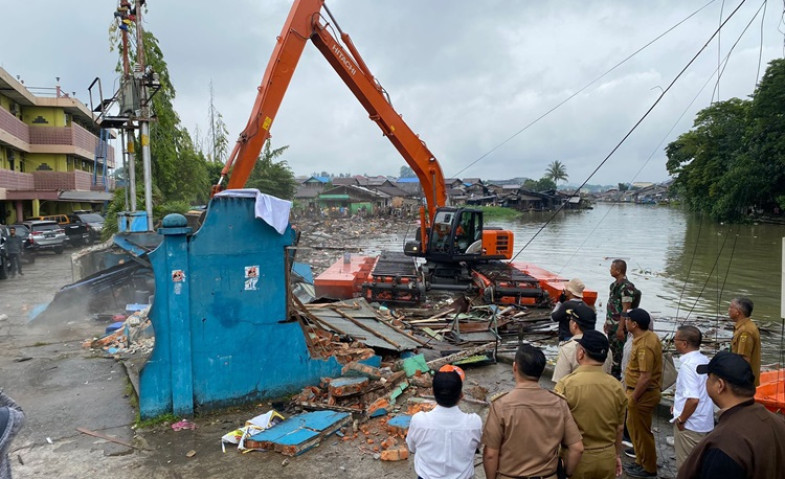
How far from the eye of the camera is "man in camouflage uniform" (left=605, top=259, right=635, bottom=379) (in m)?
5.68

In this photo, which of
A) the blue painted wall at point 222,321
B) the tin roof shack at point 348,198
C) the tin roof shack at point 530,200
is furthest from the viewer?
the tin roof shack at point 530,200

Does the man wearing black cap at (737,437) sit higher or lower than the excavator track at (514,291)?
higher

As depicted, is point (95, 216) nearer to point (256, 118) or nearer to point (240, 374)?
point (256, 118)

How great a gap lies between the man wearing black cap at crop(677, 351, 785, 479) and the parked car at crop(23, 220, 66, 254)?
2551 centimetres

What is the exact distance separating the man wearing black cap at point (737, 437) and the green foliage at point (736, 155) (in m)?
26.4

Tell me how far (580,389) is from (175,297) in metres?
4.53

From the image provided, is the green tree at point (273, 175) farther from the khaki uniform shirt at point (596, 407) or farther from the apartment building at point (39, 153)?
the khaki uniform shirt at point (596, 407)

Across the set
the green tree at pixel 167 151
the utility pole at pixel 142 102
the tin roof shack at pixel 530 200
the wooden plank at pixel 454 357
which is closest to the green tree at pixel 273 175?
the green tree at pixel 167 151

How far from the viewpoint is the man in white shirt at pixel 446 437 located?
2.88 m

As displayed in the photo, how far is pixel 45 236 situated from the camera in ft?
69.5

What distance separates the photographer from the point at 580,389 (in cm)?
316

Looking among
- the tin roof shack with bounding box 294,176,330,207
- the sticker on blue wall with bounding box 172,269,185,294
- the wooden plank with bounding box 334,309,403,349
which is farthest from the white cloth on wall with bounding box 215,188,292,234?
the tin roof shack with bounding box 294,176,330,207

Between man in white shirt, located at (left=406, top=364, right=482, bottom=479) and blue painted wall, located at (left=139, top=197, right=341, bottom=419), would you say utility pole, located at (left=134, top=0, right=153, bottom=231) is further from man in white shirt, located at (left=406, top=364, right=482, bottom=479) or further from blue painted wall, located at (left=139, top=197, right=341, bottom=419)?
man in white shirt, located at (left=406, top=364, right=482, bottom=479)

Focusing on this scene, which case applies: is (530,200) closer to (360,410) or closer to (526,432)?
(360,410)
